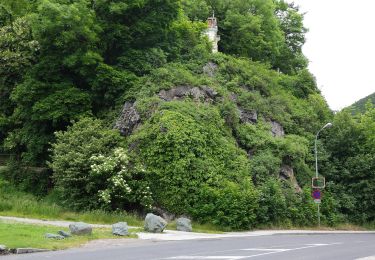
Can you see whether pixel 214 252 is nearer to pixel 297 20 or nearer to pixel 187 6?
pixel 187 6

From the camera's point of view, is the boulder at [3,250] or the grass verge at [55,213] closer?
the boulder at [3,250]

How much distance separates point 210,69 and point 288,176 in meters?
11.5

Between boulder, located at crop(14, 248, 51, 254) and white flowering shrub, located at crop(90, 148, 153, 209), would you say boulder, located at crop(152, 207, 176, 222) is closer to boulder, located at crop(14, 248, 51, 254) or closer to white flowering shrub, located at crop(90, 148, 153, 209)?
white flowering shrub, located at crop(90, 148, 153, 209)

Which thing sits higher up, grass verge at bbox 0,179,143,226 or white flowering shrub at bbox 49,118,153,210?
white flowering shrub at bbox 49,118,153,210

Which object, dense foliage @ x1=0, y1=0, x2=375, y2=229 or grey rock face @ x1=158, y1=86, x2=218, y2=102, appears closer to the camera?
dense foliage @ x1=0, y1=0, x2=375, y2=229

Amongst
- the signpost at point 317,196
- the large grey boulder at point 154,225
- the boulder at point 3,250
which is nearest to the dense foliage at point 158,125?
the signpost at point 317,196

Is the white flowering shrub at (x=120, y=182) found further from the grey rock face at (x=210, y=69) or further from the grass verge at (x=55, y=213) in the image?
the grey rock face at (x=210, y=69)

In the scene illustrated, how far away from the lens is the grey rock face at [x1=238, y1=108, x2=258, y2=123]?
38125 millimetres

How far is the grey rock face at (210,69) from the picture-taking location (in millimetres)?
40612

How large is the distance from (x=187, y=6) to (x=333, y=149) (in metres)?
24.2

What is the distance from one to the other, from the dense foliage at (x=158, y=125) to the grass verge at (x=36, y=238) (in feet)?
27.0

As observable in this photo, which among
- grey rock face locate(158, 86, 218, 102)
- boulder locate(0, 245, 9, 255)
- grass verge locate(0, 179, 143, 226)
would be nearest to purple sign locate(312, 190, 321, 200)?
grey rock face locate(158, 86, 218, 102)

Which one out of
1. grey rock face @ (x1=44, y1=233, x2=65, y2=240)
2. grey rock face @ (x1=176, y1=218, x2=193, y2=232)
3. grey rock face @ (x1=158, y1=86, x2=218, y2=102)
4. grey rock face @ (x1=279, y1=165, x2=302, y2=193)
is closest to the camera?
grey rock face @ (x1=44, y1=233, x2=65, y2=240)

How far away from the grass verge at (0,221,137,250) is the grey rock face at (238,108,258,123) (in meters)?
18.8
